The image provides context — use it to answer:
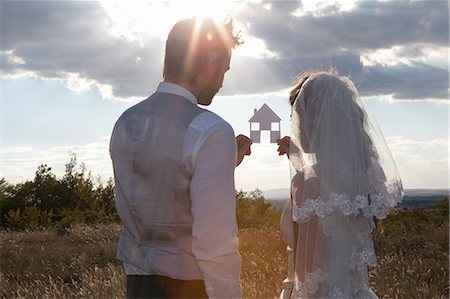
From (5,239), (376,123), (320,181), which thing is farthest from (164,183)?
(5,239)

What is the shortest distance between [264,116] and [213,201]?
2264 millimetres

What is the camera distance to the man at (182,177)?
298 cm

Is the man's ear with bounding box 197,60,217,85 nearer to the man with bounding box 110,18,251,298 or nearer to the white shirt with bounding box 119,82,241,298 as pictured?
the man with bounding box 110,18,251,298

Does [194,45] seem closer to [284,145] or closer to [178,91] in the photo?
[178,91]

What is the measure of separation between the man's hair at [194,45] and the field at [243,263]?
281 centimetres

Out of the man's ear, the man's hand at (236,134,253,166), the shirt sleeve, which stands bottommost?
the shirt sleeve

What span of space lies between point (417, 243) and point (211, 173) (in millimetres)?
9543

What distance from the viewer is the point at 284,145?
4.82m

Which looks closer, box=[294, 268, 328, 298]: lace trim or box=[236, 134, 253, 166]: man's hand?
box=[236, 134, 253, 166]: man's hand

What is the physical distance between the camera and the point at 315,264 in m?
4.43

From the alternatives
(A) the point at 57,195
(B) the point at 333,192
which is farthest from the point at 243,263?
(A) the point at 57,195

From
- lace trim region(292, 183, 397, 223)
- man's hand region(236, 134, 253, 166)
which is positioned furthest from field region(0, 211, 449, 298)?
man's hand region(236, 134, 253, 166)

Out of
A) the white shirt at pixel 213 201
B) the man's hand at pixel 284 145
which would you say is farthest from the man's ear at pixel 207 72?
the man's hand at pixel 284 145

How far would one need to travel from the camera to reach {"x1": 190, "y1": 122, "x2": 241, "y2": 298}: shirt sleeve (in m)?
2.95
